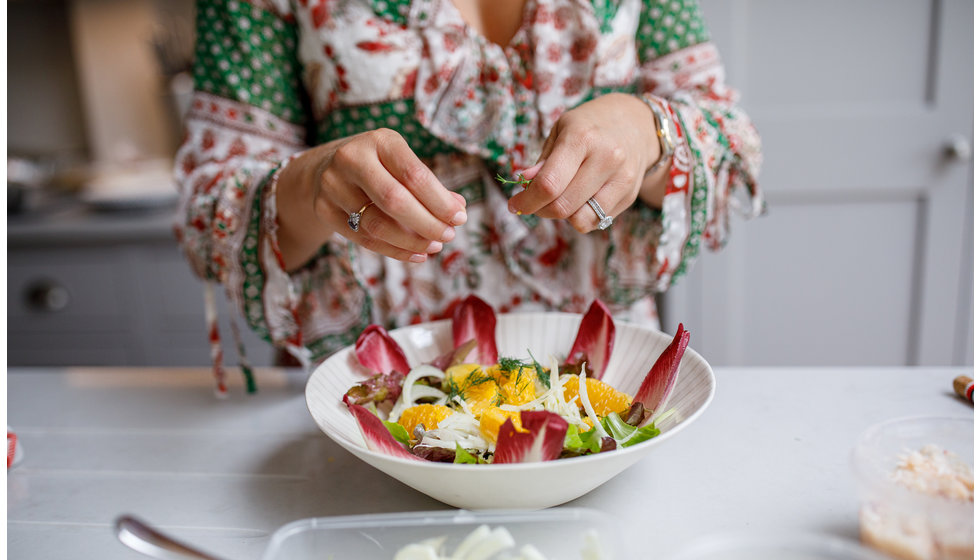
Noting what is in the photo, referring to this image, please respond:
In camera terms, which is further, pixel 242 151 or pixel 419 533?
pixel 242 151

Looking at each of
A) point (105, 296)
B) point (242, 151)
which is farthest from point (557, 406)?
point (105, 296)

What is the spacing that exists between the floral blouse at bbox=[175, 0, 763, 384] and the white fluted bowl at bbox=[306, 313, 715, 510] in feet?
0.60

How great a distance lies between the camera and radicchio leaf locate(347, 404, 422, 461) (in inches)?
19.9

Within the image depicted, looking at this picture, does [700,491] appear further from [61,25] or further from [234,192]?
[61,25]

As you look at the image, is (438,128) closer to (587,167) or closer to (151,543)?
(587,167)

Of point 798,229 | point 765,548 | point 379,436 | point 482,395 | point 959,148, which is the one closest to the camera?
point 765,548

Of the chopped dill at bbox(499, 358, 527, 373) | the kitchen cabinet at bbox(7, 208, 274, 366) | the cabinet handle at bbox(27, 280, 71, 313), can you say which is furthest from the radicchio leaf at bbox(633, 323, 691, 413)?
the cabinet handle at bbox(27, 280, 71, 313)

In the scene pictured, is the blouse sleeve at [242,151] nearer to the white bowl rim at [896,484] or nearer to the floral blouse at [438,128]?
the floral blouse at [438,128]

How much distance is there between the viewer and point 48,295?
213cm

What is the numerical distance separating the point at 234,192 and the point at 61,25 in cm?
220

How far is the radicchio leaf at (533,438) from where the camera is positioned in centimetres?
47


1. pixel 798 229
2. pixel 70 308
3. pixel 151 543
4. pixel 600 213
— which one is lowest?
pixel 70 308

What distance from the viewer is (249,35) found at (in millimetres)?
891

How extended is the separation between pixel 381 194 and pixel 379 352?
0.19 meters
